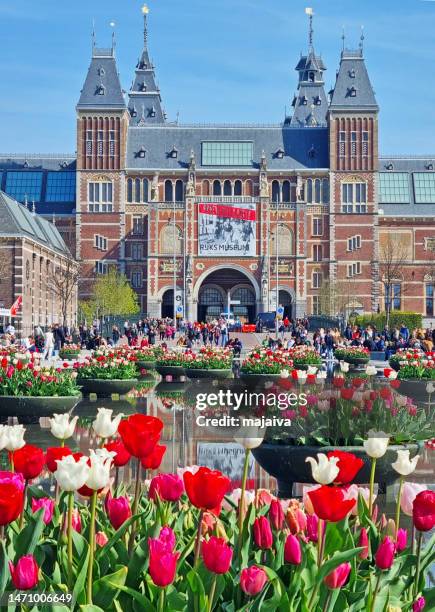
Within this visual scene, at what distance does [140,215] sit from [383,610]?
6401 cm

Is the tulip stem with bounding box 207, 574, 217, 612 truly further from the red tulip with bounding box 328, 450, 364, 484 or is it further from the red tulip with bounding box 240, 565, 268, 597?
the red tulip with bounding box 328, 450, 364, 484

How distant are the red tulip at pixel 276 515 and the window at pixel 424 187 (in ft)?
216

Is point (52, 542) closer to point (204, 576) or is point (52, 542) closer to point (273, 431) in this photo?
point (204, 576)

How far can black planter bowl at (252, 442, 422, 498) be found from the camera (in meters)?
6.47

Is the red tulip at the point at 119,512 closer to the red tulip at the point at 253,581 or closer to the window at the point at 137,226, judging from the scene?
the red tulip at the point at 253,581

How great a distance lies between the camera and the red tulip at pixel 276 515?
320 centimetres

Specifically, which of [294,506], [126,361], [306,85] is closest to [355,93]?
[306,85]

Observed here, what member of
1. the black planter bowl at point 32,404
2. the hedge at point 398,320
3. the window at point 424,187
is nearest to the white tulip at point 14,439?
the black planter bowl at point 32,404

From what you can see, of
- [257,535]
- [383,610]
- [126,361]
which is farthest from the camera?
[126,361]

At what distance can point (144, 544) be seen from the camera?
284cm

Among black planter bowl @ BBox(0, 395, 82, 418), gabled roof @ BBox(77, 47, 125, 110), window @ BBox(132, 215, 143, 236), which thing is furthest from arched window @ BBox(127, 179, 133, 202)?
black planter bowl @ BBox(0, 395, 82, 418)

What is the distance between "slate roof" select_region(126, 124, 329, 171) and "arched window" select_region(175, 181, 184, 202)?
119cm

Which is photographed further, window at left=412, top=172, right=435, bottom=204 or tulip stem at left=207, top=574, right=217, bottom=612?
window at left=412, top=172, right=435, bottom=204

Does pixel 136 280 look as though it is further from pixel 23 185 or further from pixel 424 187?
pixel 424 187
